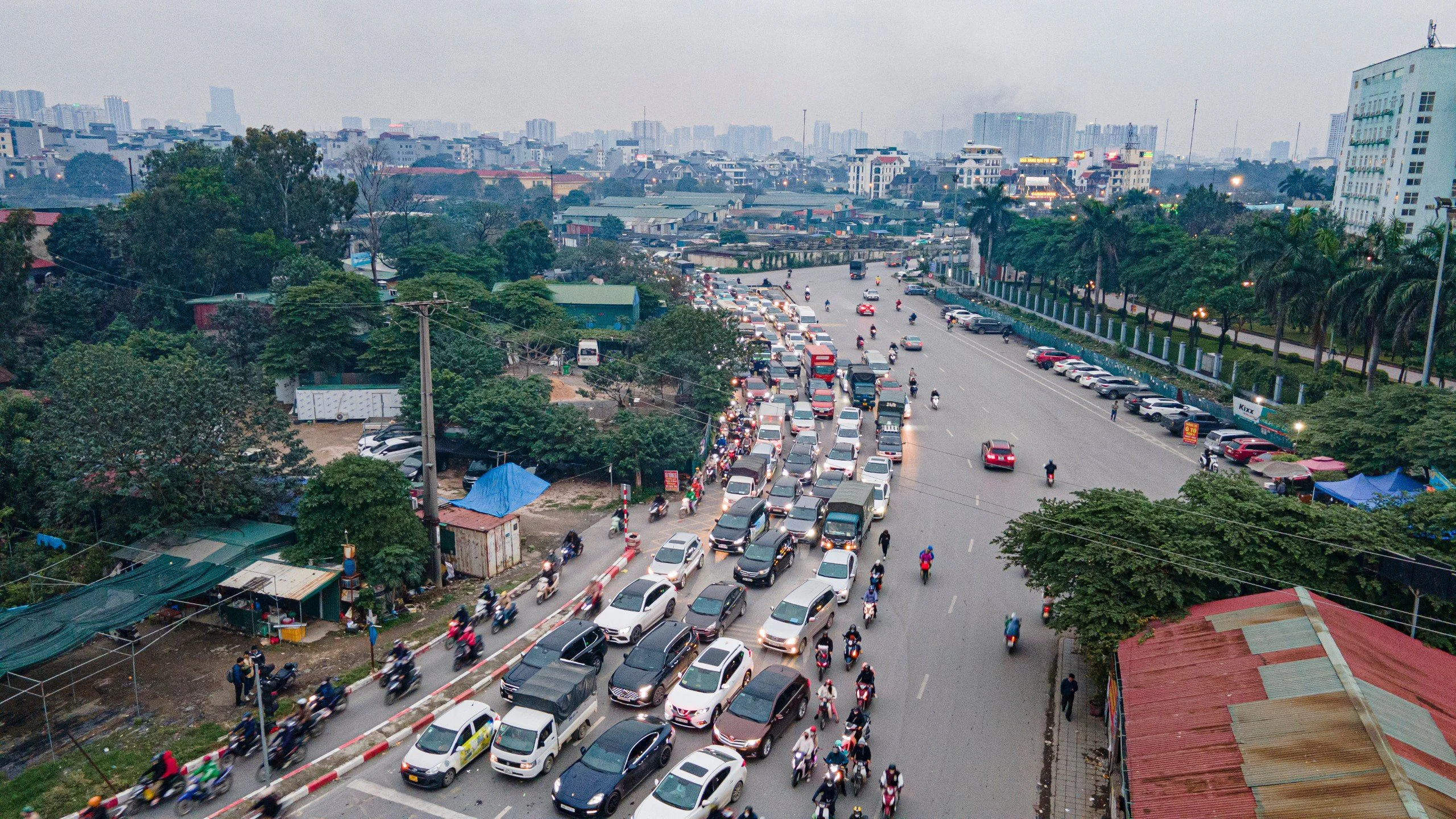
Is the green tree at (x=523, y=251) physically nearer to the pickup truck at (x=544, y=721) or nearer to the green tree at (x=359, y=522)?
the green tree at (x=359, y=522)

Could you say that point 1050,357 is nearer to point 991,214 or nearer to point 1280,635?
point 991,214

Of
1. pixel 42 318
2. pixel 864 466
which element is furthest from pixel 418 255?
pixel 864 466

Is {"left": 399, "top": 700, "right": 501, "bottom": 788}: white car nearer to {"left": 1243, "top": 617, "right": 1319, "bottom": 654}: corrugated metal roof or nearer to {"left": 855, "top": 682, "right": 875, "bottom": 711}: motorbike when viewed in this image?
{"left": 855, "top": 682, "right": 875, "bottom": 711}: motorbike

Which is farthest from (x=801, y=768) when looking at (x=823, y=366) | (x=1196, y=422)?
(x=823, y=366)

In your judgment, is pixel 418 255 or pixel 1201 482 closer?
pixel 1201 482

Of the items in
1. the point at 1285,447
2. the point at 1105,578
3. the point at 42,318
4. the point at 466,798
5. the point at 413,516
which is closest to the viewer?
the point at 466,798

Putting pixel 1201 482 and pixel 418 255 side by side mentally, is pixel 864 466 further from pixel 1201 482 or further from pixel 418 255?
pixel 418 255

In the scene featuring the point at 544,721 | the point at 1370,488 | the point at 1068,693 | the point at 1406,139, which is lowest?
the point at 1068,693
